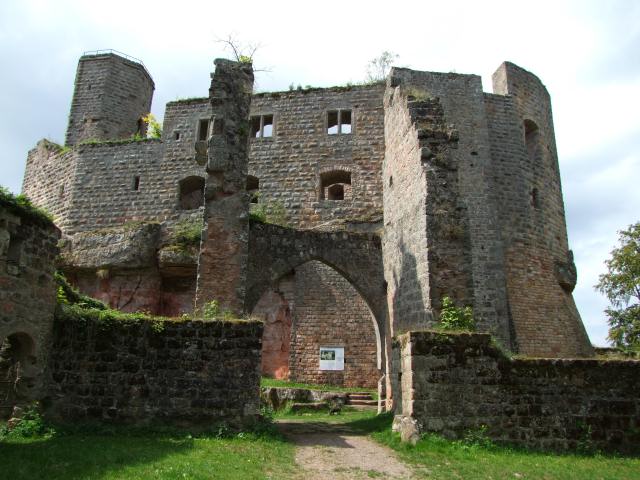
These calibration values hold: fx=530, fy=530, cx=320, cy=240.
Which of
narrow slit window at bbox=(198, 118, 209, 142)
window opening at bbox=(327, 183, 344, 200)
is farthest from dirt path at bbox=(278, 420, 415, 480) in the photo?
narrow slit window at bbox=(198, 118, 209, 142)

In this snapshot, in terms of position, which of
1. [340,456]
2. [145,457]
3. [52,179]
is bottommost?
[340,456]

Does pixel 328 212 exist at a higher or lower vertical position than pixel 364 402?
higher

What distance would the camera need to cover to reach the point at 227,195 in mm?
12023

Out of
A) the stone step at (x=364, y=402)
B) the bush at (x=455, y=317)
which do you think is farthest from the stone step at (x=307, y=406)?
the bush at (x=455, y=317)

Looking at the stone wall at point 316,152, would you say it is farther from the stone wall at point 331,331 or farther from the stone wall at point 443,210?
the stone wall at point 443,210

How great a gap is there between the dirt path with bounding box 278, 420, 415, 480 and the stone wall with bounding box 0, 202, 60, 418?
465cm

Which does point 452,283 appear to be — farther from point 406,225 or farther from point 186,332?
point 186,332

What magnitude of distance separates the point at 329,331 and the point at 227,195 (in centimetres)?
791

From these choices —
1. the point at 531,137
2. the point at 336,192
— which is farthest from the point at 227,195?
the point at 531,137

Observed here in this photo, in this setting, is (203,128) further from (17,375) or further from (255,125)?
(17,375)

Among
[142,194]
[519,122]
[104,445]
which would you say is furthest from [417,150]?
[142,194]

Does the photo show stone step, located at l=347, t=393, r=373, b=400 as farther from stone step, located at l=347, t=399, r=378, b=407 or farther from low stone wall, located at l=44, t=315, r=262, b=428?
low stone wall, located at l=44, t=315, r=262, b=428

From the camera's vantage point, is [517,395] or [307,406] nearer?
[517,395]

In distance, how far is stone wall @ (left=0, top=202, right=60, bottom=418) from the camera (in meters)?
8.41
